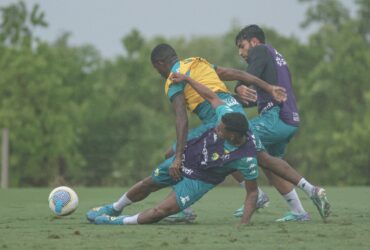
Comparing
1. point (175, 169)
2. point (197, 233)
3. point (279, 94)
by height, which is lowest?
point (197, 233)

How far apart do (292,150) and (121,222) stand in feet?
169

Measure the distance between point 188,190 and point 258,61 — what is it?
71.0 inches

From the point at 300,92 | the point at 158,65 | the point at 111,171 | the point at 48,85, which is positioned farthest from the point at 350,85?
the point at 158,65

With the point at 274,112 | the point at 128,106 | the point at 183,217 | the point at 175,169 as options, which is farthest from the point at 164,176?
the point at 128,106

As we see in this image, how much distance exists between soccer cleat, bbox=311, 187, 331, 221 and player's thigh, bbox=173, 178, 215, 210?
1.10 meters

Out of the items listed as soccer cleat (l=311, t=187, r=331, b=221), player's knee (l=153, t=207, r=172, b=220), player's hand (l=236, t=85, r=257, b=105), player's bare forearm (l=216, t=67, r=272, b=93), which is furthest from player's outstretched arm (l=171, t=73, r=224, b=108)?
soccer cleat (l=311, t=187, r=331, b=221)

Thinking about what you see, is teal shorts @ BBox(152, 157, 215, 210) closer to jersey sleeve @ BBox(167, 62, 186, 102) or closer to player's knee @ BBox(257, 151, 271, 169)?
player's knee @ BBox(257, 151, 271, 169)

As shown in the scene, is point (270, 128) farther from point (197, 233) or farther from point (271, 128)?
point (197, 233)

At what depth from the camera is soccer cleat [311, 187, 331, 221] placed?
1050cm

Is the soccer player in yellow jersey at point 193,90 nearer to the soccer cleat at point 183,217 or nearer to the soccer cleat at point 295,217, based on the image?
the soccer cleat at point 183,217

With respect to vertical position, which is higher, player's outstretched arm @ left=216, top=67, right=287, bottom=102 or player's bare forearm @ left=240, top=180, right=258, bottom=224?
player's outstretched arm @ left=216, top=67, right=287, bottom=102

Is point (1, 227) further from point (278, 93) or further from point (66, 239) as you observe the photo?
point (278, 93)

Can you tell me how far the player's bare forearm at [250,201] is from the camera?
1017 cm

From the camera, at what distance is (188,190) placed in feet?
34.8
